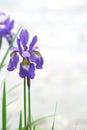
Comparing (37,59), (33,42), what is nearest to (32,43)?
(33,42)

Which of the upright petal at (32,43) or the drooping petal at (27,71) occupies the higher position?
the upright petal at (32,43)

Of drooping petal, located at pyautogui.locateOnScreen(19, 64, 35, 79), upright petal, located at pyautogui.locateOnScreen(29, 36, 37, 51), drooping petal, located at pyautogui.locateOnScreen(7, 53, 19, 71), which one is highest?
upright petal, located at pyautogui.locateOnScreen(29, 36, 37, 51)

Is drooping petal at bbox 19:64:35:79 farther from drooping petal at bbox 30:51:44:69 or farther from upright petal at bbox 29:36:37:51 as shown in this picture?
upright petal at bbox 29:36:37:51

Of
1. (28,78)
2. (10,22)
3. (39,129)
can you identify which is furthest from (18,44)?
(39,129)

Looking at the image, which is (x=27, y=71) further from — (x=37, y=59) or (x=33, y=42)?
(x=33, y=42)

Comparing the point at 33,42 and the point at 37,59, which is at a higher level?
the point at 33,42

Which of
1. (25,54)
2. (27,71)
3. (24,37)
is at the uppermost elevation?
(24,37)

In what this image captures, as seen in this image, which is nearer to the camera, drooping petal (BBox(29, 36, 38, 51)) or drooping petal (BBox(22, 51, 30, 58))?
drooping petal (BBox(22, 51, 30, 58))

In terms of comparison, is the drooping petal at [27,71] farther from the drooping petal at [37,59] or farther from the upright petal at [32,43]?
the upright petal at [32,43]

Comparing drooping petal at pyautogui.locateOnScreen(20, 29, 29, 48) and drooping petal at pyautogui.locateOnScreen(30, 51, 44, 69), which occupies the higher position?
drooping petal at pyautogui.locateOnScreen(20, 29, 29, 48)

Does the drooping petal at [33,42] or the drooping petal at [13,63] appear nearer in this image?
the drooping petal at [13,63]
